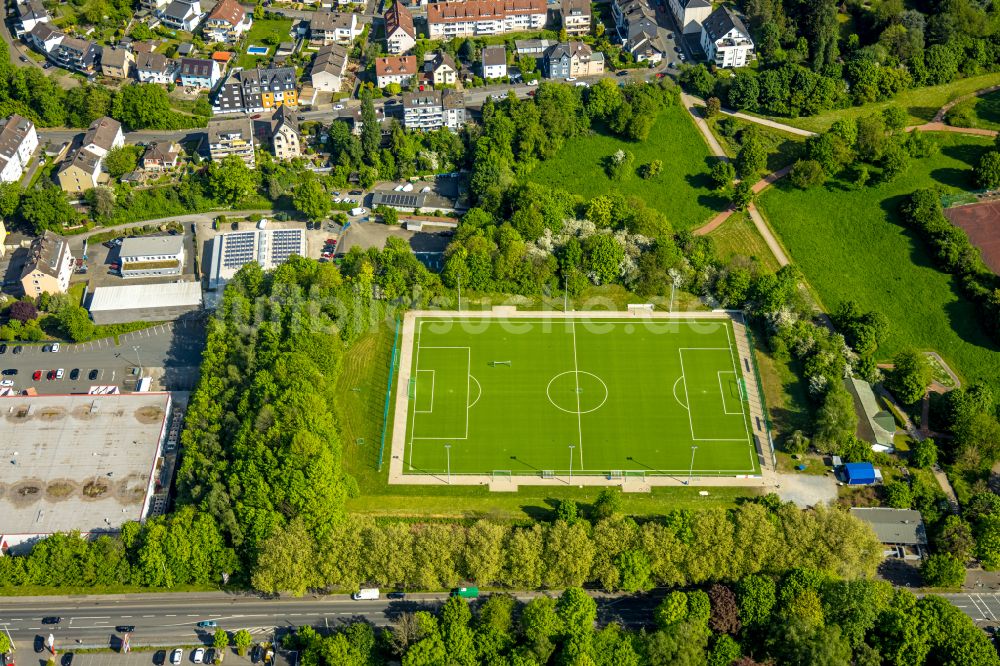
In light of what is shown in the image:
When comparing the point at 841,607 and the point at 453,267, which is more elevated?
the point at 453,267

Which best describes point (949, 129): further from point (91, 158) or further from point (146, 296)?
point (91, 158)

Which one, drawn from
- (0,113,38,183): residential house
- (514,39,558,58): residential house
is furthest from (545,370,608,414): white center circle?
(0,113,38,183): residential house

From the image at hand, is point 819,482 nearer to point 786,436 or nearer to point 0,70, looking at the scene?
point 786,436

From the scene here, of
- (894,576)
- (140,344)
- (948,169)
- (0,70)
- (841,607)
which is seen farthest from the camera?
(0,70)

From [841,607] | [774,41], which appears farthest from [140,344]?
[774,41]

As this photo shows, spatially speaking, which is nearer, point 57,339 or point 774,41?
point 57,339

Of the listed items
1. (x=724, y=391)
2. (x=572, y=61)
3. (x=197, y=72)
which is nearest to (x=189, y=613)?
(x=724, y=391)

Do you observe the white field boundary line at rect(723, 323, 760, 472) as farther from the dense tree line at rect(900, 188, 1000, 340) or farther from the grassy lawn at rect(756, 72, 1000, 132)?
the grassy lawn at rect(756, 72, 1000, 132)
